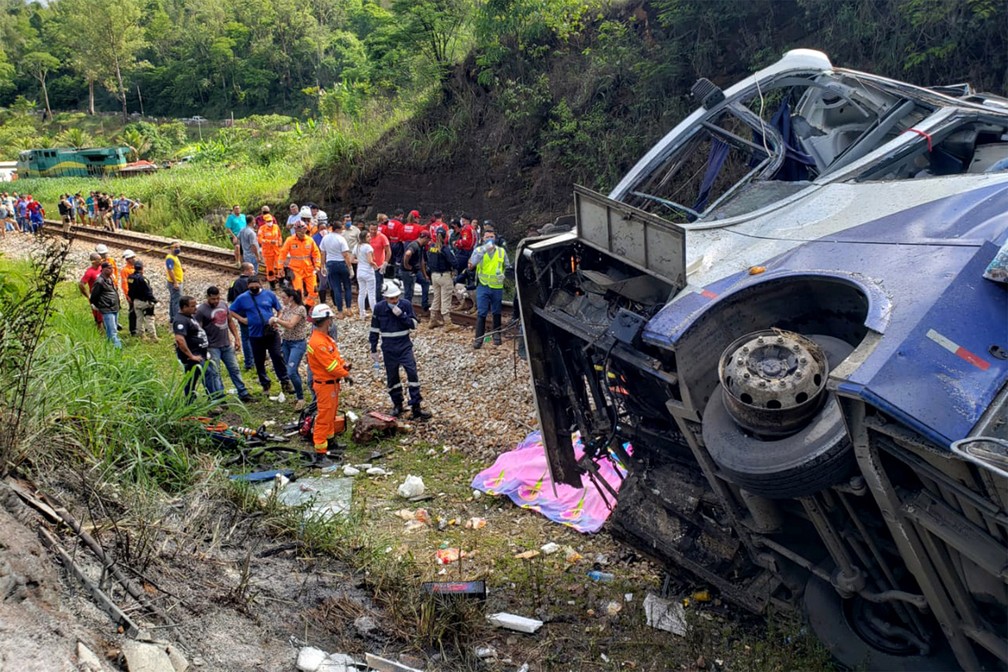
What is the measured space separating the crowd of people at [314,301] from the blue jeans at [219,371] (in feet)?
0.04

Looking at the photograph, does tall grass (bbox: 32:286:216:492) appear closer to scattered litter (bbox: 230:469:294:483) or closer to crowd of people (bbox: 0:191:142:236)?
scattered litter (bbox: 230:469:294:483)

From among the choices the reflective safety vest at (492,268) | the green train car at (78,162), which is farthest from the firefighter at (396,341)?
the green train car at (78,162)

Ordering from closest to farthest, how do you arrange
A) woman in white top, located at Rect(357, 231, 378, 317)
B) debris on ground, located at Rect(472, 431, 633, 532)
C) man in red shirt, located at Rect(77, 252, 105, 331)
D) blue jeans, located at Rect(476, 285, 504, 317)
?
1. debris on ground, located at Rect(472, 431, 633, 532)
2. blue jeans, located at Rect(476, 285, 504, 317)
3. man in red shirt, located at Rect(77, 252, 105, 331)
4. woman in white top, located at Rect(357, 231, 378, 317)

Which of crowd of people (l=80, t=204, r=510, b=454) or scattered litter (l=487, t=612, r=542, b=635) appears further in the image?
crowd of people (l=80, t=204, r=510, b=454)

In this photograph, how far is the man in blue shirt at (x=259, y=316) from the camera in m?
9.21

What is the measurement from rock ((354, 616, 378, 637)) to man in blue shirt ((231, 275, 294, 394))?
5193 millimetres

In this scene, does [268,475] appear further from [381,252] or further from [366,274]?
[381,252]

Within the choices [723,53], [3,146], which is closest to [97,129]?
[3,146]

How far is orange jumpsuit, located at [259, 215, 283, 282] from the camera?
532 inches

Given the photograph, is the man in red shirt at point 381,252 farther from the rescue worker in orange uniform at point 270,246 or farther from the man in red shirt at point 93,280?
the man in red shirt at point 93,280

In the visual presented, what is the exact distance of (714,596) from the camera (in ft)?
16.6

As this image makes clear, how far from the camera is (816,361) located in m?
3.64

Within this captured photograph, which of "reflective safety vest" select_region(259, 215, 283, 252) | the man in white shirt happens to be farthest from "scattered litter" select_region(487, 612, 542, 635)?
"reflective safety vest" select_region(259, 215, 283, 252)

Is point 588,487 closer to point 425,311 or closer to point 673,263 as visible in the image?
point 673,263
